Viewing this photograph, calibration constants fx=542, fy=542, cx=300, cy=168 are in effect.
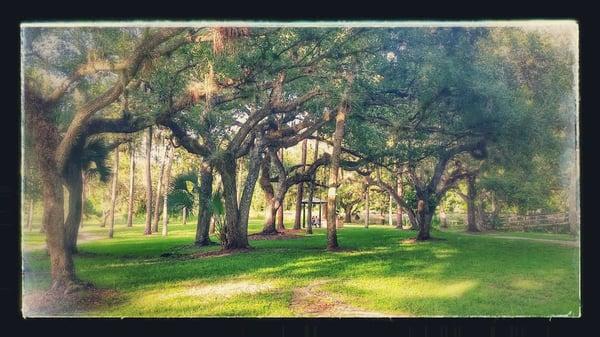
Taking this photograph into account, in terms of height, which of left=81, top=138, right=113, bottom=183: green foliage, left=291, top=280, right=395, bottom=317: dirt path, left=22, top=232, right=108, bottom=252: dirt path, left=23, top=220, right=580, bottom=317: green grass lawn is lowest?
left=291, top=280, right=395, bottom=317: dirt path

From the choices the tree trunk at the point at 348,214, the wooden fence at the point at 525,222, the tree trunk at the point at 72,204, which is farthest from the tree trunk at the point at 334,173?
the tree trunk at the point at 72,204

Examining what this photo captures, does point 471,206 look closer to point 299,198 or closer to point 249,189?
point 299,198

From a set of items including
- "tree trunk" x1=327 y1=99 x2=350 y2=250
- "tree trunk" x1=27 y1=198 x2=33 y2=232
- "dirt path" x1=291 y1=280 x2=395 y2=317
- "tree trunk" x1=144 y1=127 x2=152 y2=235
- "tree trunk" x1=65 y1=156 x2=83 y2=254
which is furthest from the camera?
"tree trunk" x1=327 y1=99 x2=350 y2=250

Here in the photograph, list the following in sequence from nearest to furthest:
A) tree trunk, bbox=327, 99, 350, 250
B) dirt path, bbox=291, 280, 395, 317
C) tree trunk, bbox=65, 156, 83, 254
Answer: dirt path, bbox=291, 280, 395, 317 < tree trunk, bbox=65, 156, 83, 254 < tree trunk, bbox=327, 99, 350, 250

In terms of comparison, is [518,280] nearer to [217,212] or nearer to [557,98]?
[557,98]

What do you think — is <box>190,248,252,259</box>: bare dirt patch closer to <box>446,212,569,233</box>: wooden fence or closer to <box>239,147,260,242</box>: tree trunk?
<box>239,147,260,242</box>: tree trunk

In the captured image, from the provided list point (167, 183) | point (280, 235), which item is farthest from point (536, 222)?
point (167, 183)

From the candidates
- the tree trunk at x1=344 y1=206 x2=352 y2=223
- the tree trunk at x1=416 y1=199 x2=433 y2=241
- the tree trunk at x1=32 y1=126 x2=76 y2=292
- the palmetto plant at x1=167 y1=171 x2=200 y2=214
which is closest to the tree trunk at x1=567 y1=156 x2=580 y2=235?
the tree trunk at x1=416 y1=199 x2=433 y2=241
